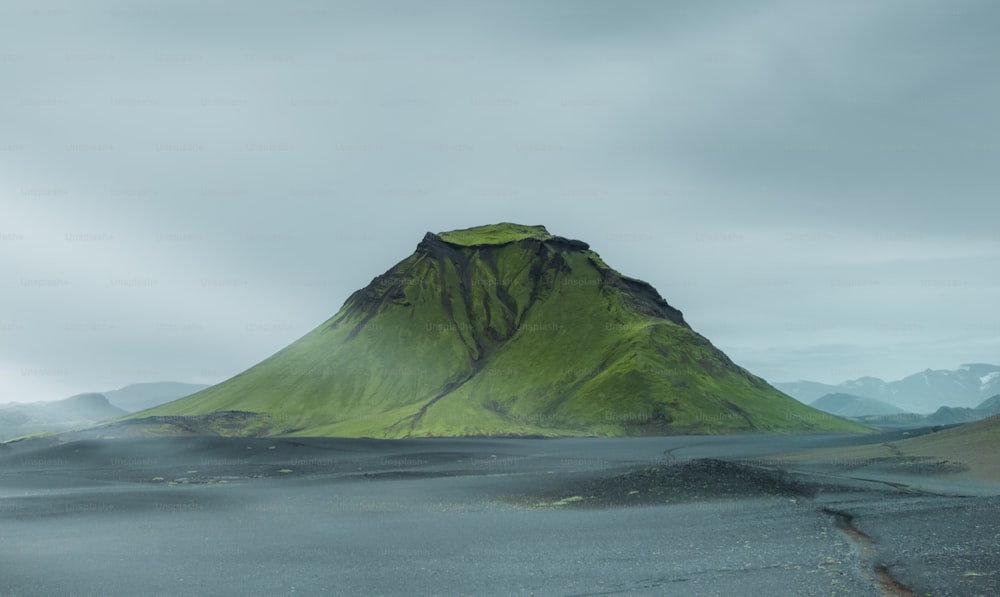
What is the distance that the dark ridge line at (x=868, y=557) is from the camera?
79.5ft

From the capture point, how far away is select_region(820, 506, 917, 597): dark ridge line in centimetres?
2422

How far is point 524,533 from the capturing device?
39.7 m

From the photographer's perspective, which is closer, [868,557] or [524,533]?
[868,557]

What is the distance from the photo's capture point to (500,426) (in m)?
197

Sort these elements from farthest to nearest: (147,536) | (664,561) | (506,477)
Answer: (506,477) → (147,536) → (664,561)

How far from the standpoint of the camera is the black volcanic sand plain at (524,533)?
28.0 metres

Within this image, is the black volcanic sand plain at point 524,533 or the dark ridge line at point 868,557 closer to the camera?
the dark ridge line at point 868,557

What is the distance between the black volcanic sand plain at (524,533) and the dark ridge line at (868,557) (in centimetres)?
16

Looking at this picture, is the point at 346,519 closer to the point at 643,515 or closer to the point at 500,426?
the point at 643,515

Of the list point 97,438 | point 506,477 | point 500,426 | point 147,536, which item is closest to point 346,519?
point 147,536

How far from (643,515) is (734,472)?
2434 centimetres

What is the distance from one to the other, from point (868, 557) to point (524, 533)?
56.9 ft

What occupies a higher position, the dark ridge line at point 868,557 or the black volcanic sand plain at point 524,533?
the dark ridge line at point 868,557

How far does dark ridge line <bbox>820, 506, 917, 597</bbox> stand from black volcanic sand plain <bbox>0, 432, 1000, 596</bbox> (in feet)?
0.51
